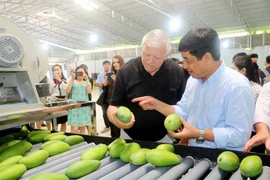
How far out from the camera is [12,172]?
3.22 ft

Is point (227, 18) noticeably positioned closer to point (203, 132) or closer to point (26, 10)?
point (26, 10)

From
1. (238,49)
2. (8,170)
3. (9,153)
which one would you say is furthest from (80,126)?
(238,49)

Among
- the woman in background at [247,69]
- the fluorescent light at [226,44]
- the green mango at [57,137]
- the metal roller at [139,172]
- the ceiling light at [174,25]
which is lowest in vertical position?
the metal roller at [139,172]

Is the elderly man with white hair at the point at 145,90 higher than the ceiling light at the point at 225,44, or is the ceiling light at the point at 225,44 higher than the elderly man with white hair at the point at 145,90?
the ceiling light at the point at 225,44

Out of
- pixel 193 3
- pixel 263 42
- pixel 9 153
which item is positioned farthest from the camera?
pixel 263 42

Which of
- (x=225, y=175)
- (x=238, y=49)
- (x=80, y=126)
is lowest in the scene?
(x=80, y=126)

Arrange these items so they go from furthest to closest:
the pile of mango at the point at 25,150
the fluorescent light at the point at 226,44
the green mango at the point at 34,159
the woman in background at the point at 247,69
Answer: the fluorescent light at the point at 226,44 → the woman in background at the point at 247,69 → the green mango at the point at 34,159 → the pile of mango at the point at 25,150

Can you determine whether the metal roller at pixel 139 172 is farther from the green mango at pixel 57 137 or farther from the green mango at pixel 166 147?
the green mango at pixel 57 137

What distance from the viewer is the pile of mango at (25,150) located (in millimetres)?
1014

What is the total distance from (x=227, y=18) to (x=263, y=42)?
3.01m

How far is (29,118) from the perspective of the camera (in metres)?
1.46

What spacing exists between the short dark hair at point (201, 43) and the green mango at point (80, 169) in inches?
31.4

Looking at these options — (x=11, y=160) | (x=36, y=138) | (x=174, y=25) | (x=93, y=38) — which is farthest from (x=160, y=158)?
(x=93, y=38)

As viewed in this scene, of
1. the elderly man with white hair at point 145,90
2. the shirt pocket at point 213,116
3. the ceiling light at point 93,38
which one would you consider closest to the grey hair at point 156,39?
the elderly man with white hair at point 145,90
